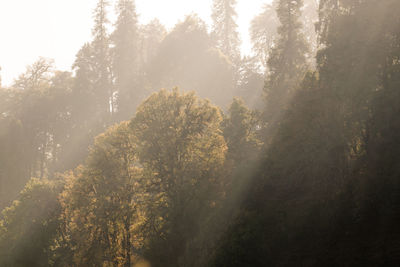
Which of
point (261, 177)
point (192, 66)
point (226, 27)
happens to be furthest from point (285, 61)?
point (226, 27)

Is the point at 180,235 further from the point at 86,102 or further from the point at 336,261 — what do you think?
the point at 86,102

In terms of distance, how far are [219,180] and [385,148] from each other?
12.2 m

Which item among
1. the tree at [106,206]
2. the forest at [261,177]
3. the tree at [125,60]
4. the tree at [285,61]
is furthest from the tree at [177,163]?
the tree at [125,60]

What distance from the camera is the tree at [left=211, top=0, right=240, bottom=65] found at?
194 feet

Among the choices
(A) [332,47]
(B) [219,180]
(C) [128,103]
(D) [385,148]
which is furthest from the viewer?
(C) [128,103]

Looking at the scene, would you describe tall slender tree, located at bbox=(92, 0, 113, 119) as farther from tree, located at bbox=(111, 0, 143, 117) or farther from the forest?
the forest

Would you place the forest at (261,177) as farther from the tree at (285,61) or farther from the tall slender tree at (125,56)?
the tall slender tree at (125,56)

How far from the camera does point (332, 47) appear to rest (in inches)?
925

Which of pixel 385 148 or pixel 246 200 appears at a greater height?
pixel 385 148

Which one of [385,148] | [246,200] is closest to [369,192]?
[385,148]

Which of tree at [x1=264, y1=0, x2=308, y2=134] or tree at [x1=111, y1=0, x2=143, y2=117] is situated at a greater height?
tree at [x1=111, y1=0, x2=143, y2=117]

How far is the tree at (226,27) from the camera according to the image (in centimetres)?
5912

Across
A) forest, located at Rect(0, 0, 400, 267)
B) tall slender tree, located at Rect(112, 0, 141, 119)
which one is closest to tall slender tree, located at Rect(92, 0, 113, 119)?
tall slender tree, located at Rect(112, 0, 141, 119)

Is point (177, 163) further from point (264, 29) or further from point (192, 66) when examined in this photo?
point (264, 29)
